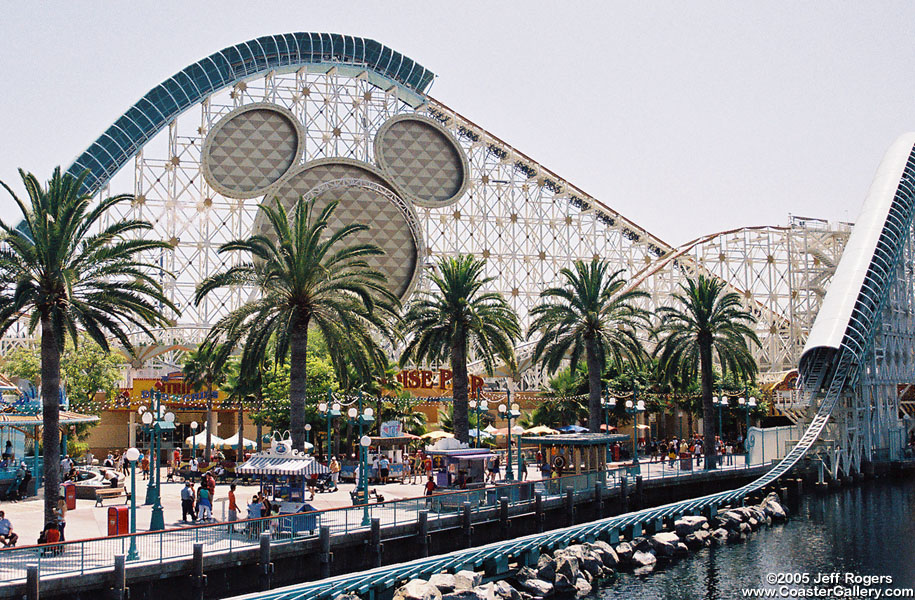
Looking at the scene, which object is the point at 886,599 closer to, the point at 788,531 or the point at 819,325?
the point at 788,531

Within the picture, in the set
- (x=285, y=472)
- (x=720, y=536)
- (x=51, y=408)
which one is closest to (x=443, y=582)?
(x=285, y=472)

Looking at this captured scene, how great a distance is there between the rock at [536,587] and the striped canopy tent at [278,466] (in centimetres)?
716

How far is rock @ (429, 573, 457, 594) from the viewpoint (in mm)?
26094

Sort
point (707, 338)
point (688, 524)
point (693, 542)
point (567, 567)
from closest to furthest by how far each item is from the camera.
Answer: point (567, 567), point (693, 542), point (688, 524), point (707, 338)

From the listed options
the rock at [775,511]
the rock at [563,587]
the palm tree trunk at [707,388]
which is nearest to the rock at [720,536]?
the rock at [775,511]

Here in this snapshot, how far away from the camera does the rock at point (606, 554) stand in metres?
32.8

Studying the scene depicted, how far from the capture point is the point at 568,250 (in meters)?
81.5

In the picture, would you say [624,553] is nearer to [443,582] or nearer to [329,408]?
[443,582]

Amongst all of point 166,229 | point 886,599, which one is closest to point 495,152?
point 166,229

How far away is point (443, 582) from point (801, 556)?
1503cm

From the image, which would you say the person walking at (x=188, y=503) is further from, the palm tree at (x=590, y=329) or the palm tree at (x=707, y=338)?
the palm tree at (x=707, y=338)

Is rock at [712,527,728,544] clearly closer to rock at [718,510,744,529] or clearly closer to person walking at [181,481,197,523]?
rock at [718,510,744,529]

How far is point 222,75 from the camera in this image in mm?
75938

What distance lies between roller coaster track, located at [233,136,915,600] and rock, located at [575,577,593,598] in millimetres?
1962
